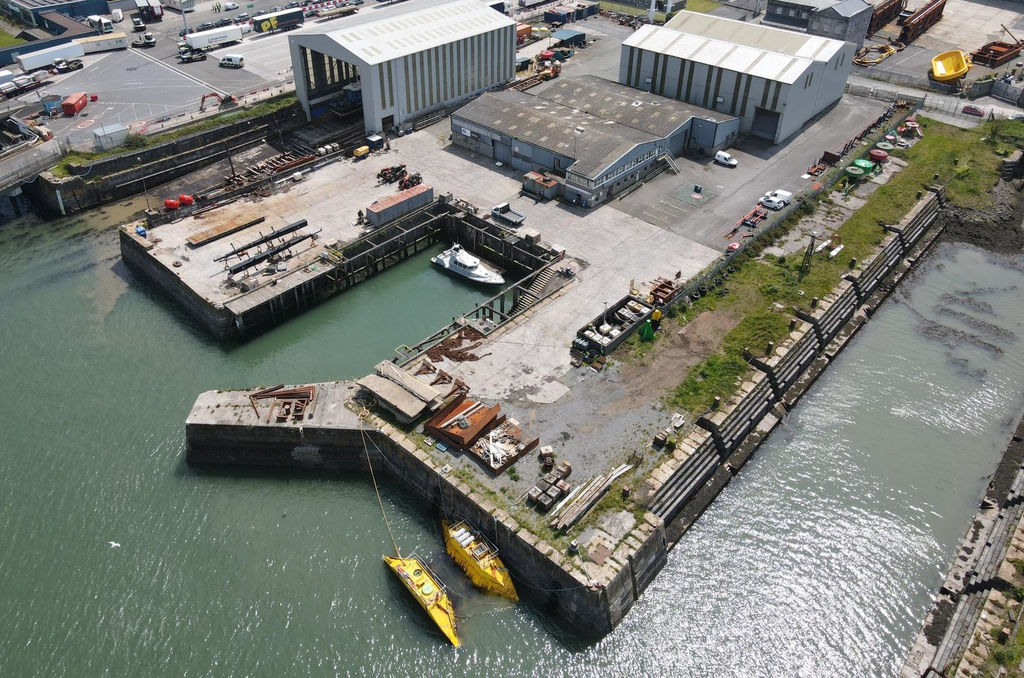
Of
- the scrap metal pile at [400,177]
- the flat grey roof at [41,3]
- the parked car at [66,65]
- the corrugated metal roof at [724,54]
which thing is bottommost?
the scrap metal pile at [400,177]

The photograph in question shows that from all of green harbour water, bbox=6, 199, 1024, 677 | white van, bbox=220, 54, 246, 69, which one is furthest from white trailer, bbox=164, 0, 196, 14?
green harbour water, bbox=6, 199, 1024, 677

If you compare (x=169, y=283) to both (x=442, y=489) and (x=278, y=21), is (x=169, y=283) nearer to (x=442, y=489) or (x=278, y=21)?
(x=442, y=489)

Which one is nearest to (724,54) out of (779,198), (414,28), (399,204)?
(779,198)

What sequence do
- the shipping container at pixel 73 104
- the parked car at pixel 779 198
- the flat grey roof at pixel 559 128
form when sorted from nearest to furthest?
the parked car at pixel 779 198 → the flat grey roof at pixel 559 128 → the shipping container at pixel 73 104

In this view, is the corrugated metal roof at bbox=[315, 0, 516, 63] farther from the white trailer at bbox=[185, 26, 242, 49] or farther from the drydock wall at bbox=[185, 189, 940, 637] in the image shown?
the drydock wall at bbox=[185, 189, 940, 637]

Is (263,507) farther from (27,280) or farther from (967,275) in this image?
(967,275)

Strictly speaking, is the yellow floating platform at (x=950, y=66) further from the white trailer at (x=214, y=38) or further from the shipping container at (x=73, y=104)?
the shipping container at (x=73, y=104)

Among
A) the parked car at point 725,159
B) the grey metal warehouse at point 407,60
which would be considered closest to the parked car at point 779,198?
the parked car at point 725,159
